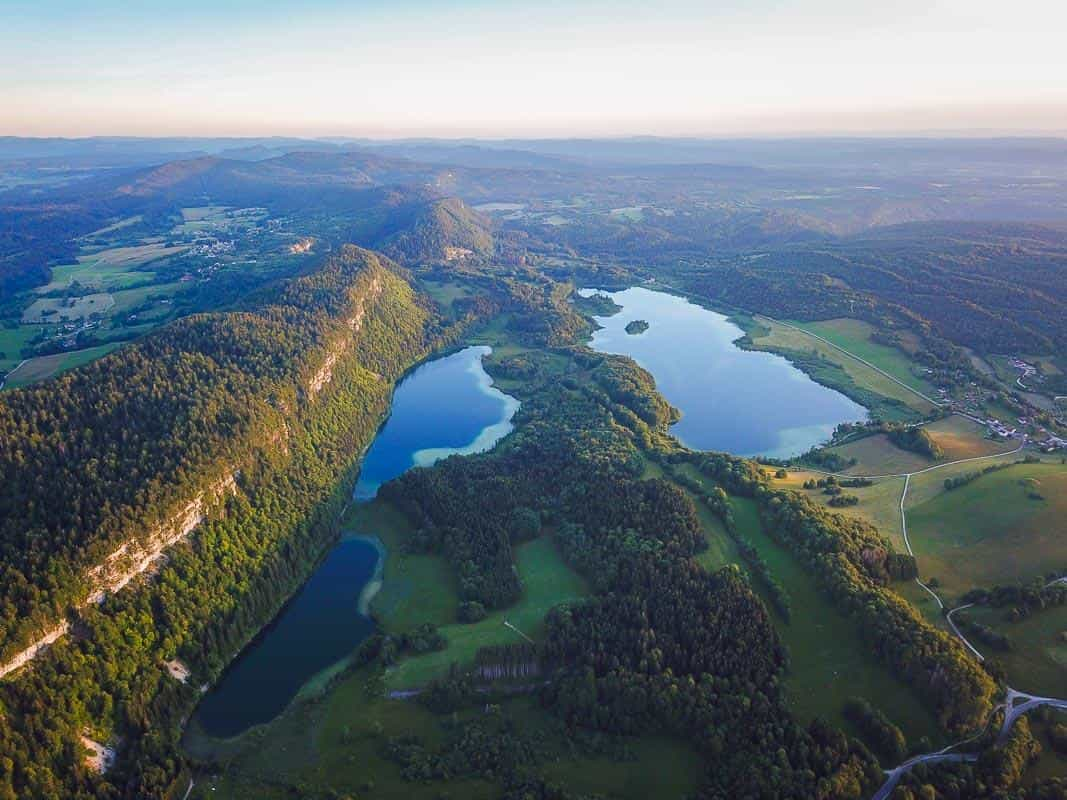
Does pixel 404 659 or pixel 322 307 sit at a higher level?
pixel 322 307

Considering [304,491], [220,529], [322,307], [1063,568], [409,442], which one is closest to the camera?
[1063,568]

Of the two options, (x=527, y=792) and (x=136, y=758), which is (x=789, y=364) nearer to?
(x=527, y=792)

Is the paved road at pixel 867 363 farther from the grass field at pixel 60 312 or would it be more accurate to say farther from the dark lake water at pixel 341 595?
the grass field at pixel 60 312

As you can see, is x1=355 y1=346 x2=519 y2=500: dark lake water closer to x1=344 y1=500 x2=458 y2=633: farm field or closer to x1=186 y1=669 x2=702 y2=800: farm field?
x1=344 y1=500 x2=458 y2=633: farm field

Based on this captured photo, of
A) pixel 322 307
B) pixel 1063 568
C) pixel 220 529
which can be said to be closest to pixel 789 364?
pixel 1063 568

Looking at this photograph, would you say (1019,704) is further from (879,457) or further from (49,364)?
(49,364)

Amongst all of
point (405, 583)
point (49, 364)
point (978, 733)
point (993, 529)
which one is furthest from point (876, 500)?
point (49, 364)
